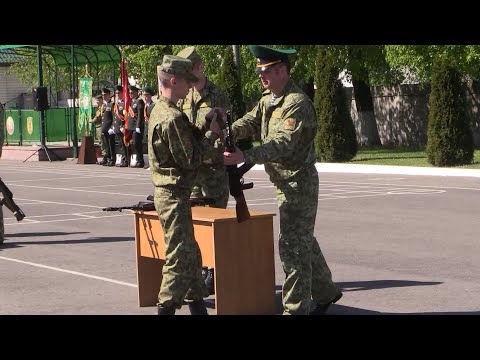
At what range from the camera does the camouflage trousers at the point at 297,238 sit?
26.0 feet

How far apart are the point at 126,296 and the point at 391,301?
2.37m

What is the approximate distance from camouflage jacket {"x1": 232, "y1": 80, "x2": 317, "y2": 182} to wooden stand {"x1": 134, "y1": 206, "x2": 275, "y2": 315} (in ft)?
1.55

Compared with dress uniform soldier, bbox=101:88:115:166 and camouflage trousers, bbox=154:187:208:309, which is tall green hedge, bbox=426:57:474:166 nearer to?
dress uniform soldier, bbox=101:88:115:166

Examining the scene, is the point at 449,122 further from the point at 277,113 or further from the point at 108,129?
the point at 277,113

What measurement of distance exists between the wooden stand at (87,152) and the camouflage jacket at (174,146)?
25.0 meters

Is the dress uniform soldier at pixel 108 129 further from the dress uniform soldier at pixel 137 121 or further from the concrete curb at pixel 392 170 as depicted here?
the concrete curb at pixel 392 170

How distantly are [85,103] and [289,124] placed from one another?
27.6 metres

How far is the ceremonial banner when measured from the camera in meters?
34.1

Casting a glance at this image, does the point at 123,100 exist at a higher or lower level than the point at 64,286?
higher

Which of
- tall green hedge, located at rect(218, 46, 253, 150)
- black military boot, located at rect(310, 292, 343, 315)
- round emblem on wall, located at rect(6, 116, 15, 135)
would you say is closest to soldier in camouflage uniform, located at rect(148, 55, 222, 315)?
black military boot, located at rect(310, 292, 343, 315)

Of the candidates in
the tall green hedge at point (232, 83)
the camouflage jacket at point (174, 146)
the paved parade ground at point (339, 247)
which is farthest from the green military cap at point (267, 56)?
the tall green hedge at point (232, 83)
